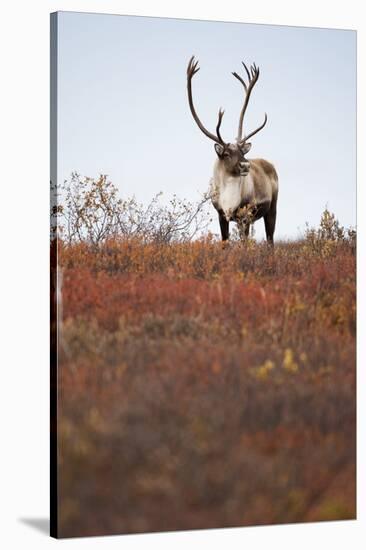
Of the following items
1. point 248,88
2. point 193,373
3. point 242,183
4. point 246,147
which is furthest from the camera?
point 242,183

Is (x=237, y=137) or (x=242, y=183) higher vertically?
(x=237, y=137)

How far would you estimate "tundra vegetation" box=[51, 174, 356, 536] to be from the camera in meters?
8.25

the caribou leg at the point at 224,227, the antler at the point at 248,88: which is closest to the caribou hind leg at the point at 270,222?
the caribou leg at the point at 224,227

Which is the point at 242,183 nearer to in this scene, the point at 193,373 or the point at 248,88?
the point at 248,88

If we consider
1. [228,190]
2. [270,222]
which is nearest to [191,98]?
[228,190]

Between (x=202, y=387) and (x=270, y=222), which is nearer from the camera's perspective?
(x=202, y=387)

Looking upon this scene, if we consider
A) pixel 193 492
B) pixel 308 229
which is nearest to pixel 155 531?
pixel 193 492

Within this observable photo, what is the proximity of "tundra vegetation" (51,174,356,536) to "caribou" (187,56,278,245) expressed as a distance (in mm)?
181

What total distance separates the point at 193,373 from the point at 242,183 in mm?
1589

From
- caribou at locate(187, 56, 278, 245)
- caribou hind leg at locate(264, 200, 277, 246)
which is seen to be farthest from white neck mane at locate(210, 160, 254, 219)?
caribou hind leg at locate(264, 200, 277, 246)

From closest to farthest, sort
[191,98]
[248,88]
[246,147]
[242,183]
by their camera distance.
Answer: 1. [191,98]
2. [248,88]
3. [246,147]
4. [242,183]

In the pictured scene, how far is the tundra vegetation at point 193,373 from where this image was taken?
27.1 ft

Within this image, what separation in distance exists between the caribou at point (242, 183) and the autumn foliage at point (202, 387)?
210 millimetres

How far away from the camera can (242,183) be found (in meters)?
9.25
